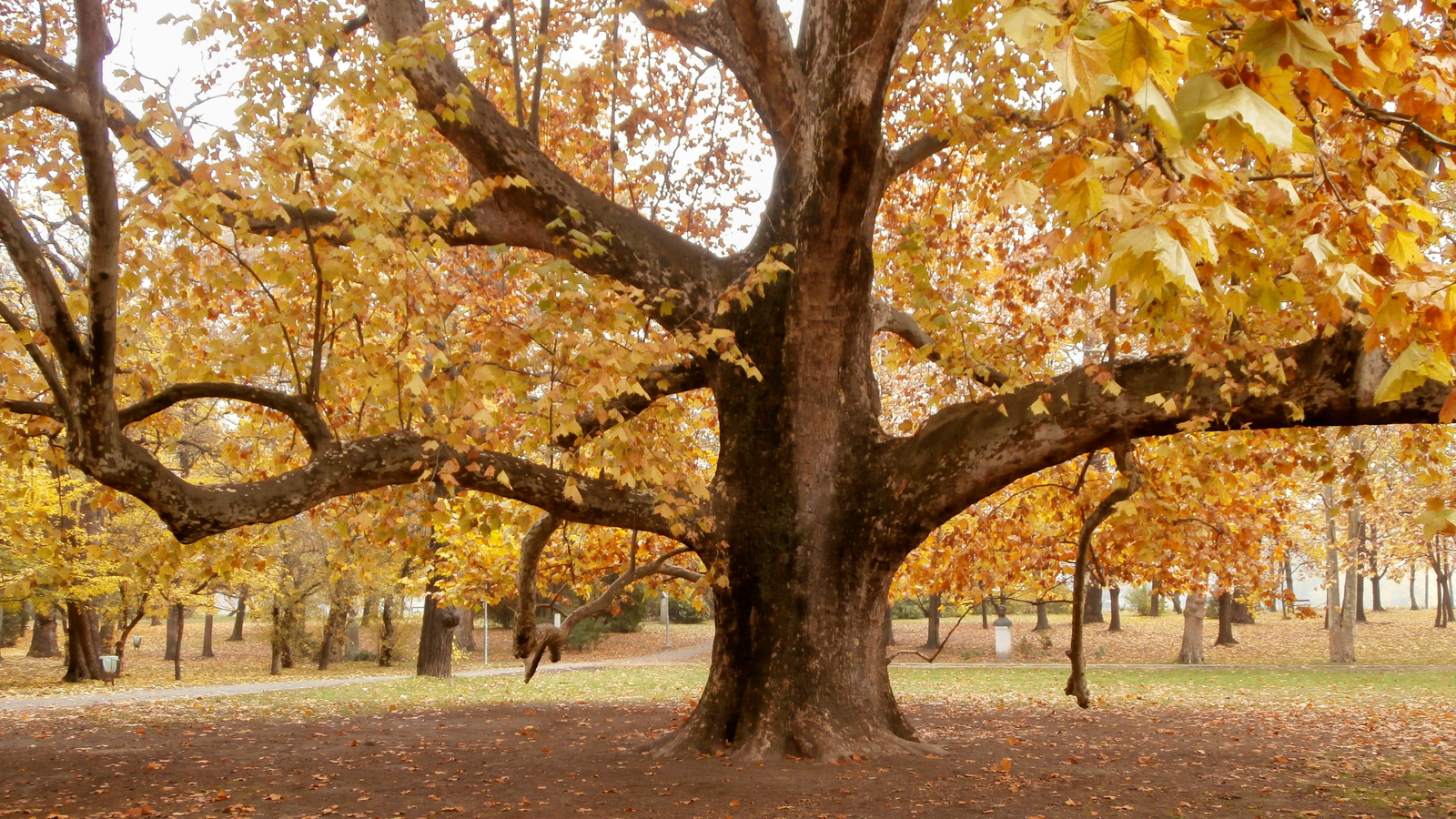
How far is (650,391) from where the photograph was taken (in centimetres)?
877

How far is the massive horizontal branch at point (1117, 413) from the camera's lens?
20.9ft

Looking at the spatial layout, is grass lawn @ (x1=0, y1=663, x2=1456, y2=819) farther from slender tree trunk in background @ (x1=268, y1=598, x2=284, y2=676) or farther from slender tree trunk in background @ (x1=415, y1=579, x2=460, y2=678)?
slender tree trunk in background @ (x1=268, y1=598, x2=284, y2=676)

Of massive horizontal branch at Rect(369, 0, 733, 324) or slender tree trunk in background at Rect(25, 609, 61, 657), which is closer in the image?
massive horizontal branch at Rect(369, 0, 733, 324)

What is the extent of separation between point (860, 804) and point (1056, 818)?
47.9 inches

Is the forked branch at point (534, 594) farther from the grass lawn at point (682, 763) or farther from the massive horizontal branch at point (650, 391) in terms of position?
the grass lawn at point (682, 763)

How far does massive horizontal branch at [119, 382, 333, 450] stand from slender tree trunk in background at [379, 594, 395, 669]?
21429 mm

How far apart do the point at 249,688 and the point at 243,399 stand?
14945mm

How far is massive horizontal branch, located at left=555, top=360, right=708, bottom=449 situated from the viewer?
332 inches

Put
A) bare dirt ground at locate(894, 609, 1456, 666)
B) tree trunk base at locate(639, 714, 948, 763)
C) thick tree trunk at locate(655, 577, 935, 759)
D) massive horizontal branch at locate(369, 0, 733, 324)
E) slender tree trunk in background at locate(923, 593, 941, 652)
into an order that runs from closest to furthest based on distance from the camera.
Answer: tree trunk base at locate(639, 714, 948, 763), thick tree trunk at locate(655, 577, 935, 759), massive horizontal branch at locate(369, 0, 733, 324), bare dirt ground at locate(894, 609, 1456, 666), slender tree trunk in background at locate(923, 593, 941, 652)

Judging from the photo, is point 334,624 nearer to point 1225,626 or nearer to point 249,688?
point 249,688

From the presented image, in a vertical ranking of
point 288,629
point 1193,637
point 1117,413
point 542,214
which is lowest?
point 288,629

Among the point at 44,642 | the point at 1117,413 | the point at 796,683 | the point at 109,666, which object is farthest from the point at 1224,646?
the point at 44,642

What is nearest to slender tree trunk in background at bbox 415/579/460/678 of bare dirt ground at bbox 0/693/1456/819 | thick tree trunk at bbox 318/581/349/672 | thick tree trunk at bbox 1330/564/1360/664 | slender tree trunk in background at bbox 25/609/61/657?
thick tree trunk at bbox 318/581/349/672

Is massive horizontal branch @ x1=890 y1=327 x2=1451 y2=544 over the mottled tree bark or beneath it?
over
